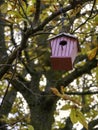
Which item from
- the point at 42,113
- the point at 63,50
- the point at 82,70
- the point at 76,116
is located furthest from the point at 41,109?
the point at 76,116

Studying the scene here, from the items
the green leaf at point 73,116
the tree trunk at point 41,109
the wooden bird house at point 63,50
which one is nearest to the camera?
the green leaf at point 73,116

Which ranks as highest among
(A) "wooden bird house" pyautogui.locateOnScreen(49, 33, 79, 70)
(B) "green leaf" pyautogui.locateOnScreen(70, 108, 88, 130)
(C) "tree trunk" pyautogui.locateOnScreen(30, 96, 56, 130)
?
(C) "tree trunk" pyautogui.locateOnScreen(30, 96, 56, 130)

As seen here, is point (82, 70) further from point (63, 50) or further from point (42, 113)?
point (63, 50)

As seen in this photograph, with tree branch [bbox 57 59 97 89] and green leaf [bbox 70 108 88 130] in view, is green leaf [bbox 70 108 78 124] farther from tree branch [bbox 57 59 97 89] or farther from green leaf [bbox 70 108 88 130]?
tree branch [bbox 57 59 97 89]

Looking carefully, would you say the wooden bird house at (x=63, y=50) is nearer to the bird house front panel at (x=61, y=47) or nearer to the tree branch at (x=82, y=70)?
the bird house front panel at (x=61, y=47)

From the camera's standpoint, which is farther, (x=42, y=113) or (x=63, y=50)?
(x=42, y=113)

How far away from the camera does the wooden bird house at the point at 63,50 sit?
2.19 m

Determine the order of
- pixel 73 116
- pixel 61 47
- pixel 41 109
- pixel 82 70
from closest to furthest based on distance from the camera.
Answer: pixel 73 116 → pixel 61 47 → pixel 82 70 → pixel 41 109

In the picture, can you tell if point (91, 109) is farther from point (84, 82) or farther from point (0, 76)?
point (0, 76)

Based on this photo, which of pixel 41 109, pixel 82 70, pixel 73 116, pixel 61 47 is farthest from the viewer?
pixel 41 109

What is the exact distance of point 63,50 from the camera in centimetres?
227

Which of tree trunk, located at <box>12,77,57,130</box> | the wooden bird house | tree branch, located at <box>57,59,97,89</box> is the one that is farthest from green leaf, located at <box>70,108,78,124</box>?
tree trunk, located at <box>12,77,57,130</box>

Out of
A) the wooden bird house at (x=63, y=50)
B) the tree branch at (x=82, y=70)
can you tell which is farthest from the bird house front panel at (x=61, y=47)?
the tree branch at (x=82, y=70)

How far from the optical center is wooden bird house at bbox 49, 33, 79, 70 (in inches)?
86.4
